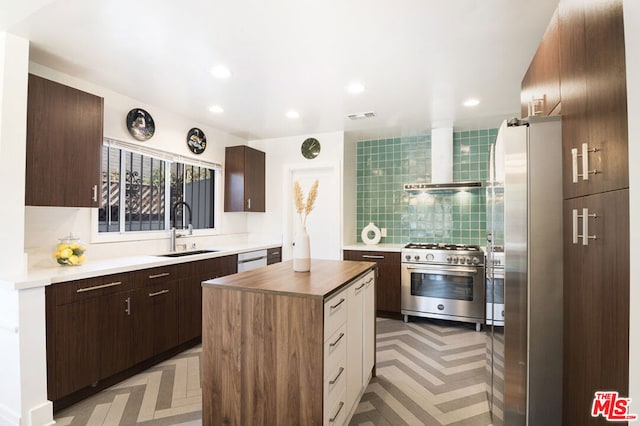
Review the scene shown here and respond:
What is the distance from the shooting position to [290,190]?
15.6 ft

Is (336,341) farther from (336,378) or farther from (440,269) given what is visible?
(440,269)

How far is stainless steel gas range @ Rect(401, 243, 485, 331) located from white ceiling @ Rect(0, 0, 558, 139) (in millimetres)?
1719

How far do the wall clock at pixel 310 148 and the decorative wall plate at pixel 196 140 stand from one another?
1.39 meters

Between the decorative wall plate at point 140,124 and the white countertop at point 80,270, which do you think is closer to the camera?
the white countertop at point 80,270

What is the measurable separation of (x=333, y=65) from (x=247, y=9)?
86cm

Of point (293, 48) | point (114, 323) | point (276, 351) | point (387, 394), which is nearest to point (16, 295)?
point (114, 323)

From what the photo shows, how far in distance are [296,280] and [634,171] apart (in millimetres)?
1506

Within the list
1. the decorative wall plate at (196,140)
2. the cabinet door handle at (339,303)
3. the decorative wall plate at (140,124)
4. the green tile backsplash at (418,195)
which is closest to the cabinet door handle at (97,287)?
the decorative wall plate at (140,124)

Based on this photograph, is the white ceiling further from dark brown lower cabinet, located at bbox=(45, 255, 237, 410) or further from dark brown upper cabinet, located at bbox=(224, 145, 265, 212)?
dark brown lower cabinet, located at bbox=(45, 255, 237, 410)

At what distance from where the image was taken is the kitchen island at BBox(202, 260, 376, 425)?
1.50 m

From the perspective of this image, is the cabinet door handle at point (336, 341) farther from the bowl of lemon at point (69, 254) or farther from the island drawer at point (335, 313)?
the bowl of lemon at point (69, 254)

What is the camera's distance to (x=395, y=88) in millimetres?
2928

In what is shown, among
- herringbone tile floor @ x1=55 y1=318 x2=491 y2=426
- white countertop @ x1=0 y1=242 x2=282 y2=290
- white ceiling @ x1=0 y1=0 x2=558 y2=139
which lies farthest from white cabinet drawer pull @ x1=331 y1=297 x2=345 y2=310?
white countertop @ x1=0 y1=242 x2=282 y2=290

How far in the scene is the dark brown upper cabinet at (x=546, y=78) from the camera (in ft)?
4.73
